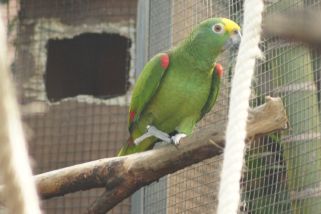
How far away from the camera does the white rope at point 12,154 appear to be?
1.18 feet

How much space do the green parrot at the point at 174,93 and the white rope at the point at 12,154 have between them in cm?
144

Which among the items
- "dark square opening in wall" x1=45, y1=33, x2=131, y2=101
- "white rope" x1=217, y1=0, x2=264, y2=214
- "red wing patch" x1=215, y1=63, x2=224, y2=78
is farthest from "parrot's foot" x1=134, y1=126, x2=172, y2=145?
"white rope" x1=217, y1=0, x2=264, y2=214

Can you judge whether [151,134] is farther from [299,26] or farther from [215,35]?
[299,26]

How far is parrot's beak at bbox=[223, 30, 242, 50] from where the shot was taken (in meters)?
1.89

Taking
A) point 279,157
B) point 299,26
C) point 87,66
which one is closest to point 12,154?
point 299,26

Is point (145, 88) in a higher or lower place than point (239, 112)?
higher

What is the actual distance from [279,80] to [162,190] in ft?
1.70

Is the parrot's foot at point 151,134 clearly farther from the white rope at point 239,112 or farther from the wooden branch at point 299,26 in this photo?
the wooden branch at point 299,26

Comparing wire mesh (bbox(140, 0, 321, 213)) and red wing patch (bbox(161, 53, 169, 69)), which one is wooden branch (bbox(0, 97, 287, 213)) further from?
red wing patch (bbox(161, 53, 169, 69))

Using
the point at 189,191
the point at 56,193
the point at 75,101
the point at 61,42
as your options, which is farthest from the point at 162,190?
the point at 61,42

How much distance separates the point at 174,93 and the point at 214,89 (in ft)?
0.43

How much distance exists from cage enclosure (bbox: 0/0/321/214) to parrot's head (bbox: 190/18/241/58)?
0.06m

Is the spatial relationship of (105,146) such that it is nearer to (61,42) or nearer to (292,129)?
(61,42)

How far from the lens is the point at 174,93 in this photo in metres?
1.89
